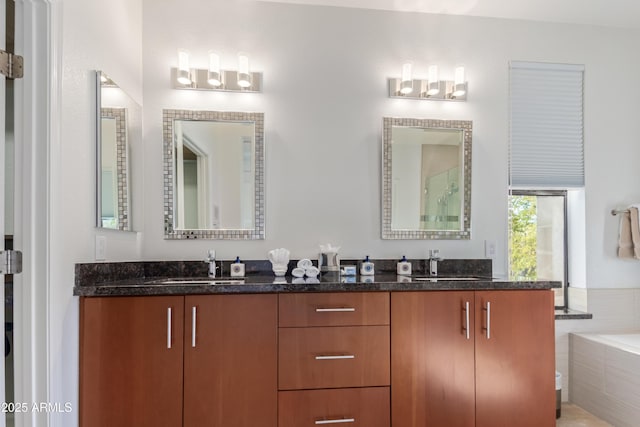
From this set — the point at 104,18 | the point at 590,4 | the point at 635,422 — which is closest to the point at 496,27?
the point at 590,4

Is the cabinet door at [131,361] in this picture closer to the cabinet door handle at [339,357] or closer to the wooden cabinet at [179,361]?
the wooden cabinet at [179,361]

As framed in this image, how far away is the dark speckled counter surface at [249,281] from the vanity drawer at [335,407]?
1.61 feet

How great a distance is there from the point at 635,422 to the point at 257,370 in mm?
2218

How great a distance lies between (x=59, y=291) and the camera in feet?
5.34

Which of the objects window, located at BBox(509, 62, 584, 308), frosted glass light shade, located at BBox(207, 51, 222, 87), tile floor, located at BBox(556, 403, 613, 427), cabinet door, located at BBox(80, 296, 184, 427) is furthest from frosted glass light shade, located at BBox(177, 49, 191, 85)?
tile floor, located at BBox(556, 403, 613, 427)

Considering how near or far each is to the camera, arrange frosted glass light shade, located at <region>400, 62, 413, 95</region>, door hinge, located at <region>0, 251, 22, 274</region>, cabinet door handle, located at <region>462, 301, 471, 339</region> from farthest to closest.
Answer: frosted glass light shade, located at <region>400, 62, 413, 95</region>
cabinet door handle, located at <region>462, 301, 471, 339</region>
door hinge, located at <region>0, 251, 22, 274</region>

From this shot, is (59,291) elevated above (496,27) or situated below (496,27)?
below

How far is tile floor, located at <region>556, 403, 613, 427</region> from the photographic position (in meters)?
2.44

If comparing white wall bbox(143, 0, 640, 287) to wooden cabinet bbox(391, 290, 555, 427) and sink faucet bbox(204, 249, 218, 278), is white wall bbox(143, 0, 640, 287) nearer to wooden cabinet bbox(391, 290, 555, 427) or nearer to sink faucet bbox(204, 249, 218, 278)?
sink faucet bbox(204, 249, 218, 278)

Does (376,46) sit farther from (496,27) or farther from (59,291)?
(59,291)

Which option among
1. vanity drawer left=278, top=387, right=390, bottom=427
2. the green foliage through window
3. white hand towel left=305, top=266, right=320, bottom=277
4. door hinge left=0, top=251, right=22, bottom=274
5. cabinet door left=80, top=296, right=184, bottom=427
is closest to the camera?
door hinge left=0, top=251, right=22, bottom=274

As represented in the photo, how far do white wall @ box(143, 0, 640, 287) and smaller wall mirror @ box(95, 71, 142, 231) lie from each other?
250 mm

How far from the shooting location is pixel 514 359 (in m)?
2.00

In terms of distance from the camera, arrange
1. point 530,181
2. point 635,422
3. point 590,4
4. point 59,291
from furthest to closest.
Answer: point 530,181 → point 590,4 → point 635,422 → point 59,291
